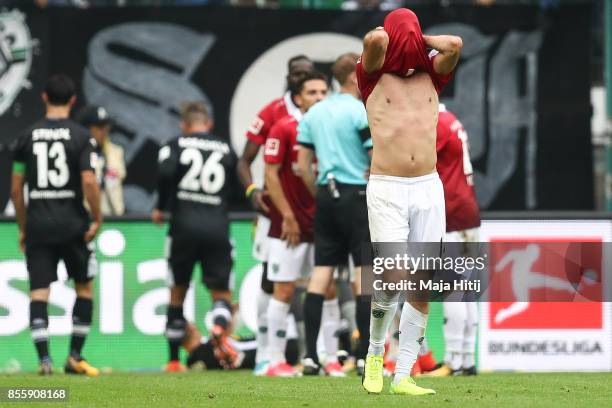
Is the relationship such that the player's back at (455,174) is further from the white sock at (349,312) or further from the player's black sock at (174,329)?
the player's black sock at (174,329)

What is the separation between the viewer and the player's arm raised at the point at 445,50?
816cm

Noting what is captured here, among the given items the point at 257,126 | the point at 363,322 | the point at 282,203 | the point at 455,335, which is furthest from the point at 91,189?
the point at 455,335

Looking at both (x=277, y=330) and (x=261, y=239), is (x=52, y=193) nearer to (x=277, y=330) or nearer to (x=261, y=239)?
(x=261, y=239)

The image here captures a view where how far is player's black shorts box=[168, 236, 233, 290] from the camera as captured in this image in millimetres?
12492

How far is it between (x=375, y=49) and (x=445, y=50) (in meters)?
0.40

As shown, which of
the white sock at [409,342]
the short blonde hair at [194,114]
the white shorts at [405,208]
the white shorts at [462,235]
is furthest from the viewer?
the short blonde hair at [194,114]

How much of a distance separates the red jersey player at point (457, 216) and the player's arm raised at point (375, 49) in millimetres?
2673

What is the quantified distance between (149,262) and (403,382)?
17.7 ft

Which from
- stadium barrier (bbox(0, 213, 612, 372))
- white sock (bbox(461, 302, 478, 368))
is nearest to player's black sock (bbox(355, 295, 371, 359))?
white sock (bbox(461, 302, 478, 368))

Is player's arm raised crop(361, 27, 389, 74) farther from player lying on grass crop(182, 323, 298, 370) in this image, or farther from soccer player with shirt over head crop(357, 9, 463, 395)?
player lying on grass crop(182, 323, 298, 370)

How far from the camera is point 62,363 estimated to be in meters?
13.1

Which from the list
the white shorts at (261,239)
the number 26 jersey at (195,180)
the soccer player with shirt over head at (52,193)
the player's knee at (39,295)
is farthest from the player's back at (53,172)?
the white shorts at (261,239)

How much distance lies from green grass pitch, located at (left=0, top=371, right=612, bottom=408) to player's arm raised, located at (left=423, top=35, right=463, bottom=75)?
6.21 feet

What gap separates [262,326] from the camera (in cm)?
1214
